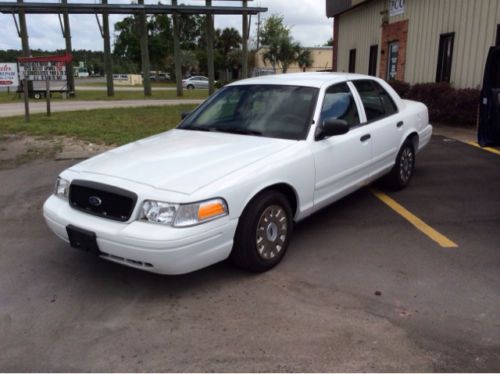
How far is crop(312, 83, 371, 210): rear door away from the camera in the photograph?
14.7 feet

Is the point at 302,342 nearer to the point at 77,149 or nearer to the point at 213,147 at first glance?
the point at 213,147

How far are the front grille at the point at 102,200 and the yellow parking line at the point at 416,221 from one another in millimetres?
2922

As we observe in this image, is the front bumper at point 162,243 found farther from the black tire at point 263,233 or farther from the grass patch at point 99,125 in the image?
the grass patch at point 99,125

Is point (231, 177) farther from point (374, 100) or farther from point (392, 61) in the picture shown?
point (392, 61)

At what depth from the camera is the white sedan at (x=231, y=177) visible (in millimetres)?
3395

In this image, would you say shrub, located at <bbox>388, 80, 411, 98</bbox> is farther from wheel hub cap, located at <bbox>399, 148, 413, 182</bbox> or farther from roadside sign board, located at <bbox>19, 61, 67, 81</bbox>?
roadside sign board, located at <bbox>19, 61, 67, 81</bbox>

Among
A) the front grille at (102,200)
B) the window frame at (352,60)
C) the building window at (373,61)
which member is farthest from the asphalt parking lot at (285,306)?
the window frame at (352,60)

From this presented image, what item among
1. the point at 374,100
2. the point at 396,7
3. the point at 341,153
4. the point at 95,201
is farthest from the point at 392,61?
the point at 95,201

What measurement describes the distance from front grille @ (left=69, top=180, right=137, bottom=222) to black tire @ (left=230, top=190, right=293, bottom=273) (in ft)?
2.79

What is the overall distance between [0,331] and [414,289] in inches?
116

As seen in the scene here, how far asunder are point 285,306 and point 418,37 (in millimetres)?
12885

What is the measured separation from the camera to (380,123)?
5.49 m

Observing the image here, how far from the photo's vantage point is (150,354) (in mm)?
2906

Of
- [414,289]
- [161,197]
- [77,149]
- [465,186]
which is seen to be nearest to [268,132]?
[161,197]
